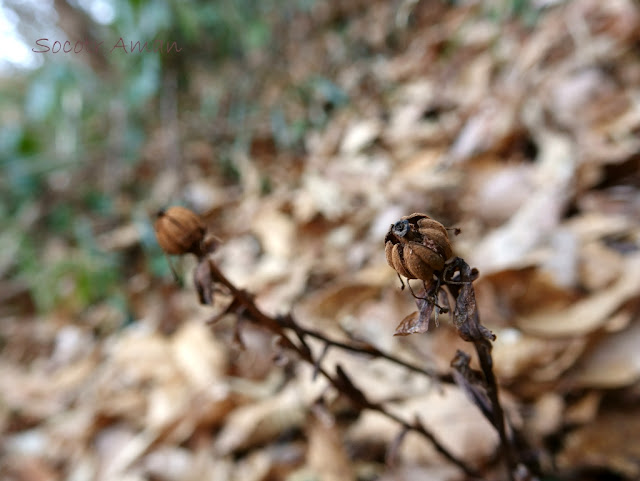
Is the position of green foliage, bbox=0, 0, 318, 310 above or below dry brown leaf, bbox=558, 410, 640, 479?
above

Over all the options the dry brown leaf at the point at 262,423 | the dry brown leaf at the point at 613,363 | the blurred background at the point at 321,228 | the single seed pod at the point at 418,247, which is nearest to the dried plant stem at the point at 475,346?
the single seed pod at the point at 418,247

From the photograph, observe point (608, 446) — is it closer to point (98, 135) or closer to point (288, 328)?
point (288, 328)

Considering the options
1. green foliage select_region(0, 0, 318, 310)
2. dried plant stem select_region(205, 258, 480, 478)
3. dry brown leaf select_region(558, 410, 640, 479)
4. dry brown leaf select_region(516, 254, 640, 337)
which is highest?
green foliage select_region(0, 0, 318, 310)

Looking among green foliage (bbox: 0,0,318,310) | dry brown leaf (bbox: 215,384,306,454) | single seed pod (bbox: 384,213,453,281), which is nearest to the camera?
single seed pod (bbox: 384,213,453,281)

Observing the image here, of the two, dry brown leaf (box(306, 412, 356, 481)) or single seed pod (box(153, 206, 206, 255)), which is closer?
single seed pod (box(153, 206, 206, 255))

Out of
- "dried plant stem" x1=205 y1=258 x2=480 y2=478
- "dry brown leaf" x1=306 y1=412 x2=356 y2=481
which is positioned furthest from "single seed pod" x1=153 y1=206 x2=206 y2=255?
"dry brown leaf" x1=306 y1=412 x2=356 y2=481

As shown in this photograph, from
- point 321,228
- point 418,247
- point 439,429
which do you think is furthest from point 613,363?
point 321,228

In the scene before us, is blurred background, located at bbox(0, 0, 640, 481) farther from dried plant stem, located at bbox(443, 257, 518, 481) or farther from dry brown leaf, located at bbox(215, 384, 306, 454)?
dried plant stem, located at bbox(443, 257, 518, 481)

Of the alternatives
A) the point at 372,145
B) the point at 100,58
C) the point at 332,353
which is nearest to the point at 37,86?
the point at 100,58
